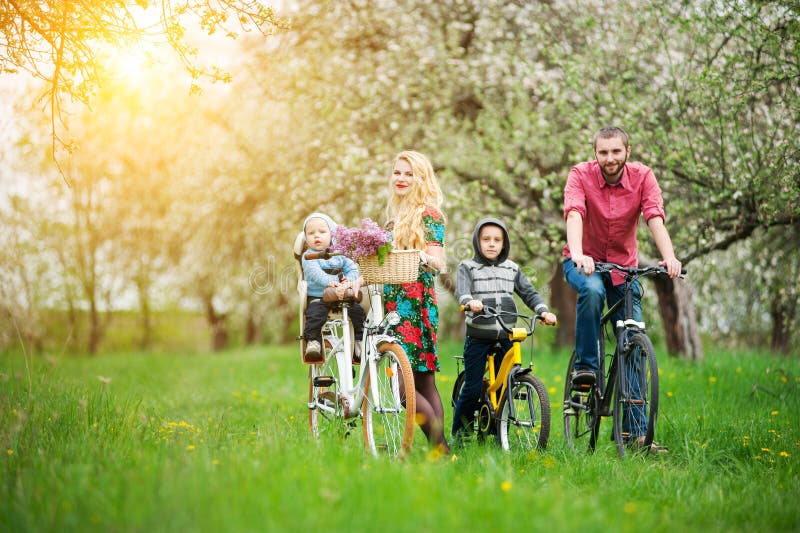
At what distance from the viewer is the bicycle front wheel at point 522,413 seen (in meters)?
5.10

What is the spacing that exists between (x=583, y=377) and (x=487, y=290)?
2.96 ft

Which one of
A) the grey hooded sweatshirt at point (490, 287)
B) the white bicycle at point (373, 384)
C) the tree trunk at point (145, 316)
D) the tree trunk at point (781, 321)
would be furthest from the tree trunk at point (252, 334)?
the grey hooded sweatshirt at point (490, 287)

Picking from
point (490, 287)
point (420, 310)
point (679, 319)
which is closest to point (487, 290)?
point (490, 287)

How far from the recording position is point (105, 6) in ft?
17.9

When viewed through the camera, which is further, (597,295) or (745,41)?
→ (745,41)

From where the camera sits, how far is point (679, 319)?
433 inches

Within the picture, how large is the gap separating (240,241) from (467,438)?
8976 millimetres

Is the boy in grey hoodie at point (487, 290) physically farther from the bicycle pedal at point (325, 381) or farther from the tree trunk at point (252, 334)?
the tree trunk at point (252, 334)

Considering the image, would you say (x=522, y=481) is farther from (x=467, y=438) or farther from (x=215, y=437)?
(x=215, y=437)

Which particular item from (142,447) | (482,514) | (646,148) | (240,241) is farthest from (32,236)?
(482,514)

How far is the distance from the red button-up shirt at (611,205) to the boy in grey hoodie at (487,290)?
0.46 meters

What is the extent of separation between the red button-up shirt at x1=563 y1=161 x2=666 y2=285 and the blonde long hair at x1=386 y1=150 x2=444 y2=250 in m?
0.97

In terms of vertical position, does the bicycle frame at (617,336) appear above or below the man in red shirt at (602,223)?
below

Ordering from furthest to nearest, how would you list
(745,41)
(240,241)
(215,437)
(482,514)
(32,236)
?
(32,236) < (240,241) < (745,41) < (215,437) < (482,514)
